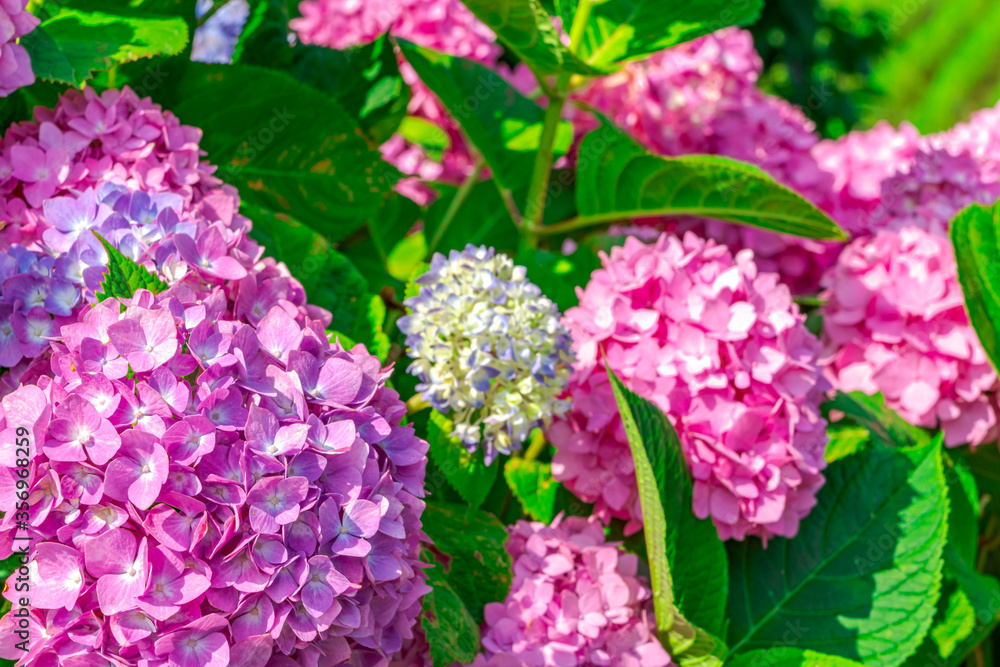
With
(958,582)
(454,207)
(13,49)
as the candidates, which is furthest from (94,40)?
(958,582)

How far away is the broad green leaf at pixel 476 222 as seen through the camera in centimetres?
107

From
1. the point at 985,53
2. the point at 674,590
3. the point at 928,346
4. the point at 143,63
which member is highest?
the point at 143,63

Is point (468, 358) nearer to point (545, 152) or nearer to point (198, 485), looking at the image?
point (198, 485)

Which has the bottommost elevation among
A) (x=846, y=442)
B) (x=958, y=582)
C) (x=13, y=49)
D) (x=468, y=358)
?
(x=958, y=582)

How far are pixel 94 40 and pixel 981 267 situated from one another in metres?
0.86

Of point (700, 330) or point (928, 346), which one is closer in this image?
point (700, 330)

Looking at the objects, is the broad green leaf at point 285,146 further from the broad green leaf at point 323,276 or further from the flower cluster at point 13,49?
the flower cluster at point 13,49

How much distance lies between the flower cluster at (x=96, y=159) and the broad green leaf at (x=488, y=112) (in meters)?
0.34

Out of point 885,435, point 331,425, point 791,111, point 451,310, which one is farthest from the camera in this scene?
point 791,111

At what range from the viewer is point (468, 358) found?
64 cm

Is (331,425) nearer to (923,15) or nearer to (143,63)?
(143,63)

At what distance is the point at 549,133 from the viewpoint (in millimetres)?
Answer: 926

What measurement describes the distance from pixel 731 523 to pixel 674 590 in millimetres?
84

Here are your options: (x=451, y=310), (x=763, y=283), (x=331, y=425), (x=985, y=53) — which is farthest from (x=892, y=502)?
(x=985, y=53)
